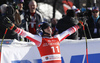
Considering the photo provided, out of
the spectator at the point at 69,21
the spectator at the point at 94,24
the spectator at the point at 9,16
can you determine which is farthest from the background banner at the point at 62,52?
the spectator at the point at 94,24

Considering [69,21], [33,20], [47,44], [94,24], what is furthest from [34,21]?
[47,44]

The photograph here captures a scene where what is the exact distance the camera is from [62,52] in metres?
6.32

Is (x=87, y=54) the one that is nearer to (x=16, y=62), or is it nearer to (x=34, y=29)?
(x=16, y=62)

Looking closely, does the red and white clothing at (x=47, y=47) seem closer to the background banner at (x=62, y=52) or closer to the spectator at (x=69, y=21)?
the background banner at (x=62, y=52)

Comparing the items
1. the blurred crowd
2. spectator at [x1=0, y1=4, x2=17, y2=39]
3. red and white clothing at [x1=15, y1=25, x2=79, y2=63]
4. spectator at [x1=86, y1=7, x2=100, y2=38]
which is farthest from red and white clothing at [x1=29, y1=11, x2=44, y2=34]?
red and white clothing at [x1=15, y1=25, x2=79, y2=63]

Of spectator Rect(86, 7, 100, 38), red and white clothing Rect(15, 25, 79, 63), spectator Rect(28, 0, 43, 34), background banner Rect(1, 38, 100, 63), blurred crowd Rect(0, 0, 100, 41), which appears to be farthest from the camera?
spectator Rect(86, 7, 100, 38)

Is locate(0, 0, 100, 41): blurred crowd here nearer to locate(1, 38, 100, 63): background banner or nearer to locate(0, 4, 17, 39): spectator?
locate(0, 4, 17, 39): spectator

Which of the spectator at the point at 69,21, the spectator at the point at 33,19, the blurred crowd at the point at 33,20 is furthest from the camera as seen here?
the spectator at the point at 33,19

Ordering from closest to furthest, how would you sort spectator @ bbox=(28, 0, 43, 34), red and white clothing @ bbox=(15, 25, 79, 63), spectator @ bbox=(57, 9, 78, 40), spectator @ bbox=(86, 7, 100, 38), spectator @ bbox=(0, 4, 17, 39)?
red and white clothing @ bbox=(15, 25, 79, 63), spectator @ bbox=(0, 4, 17, 39), spectator @ bbox=(57, 9, 78, 40), spectator @ bbox=(28, 0, 43, 34), spectator @ bbox=(86, 7, 100, 38)

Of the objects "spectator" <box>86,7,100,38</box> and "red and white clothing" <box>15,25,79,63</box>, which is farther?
"spectator" <box>86,7,100,38</box>

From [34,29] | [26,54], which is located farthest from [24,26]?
[26,54]

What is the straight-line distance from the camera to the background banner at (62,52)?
6.14m

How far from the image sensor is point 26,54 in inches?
243

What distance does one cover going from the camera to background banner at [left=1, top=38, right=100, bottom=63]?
614 cm
